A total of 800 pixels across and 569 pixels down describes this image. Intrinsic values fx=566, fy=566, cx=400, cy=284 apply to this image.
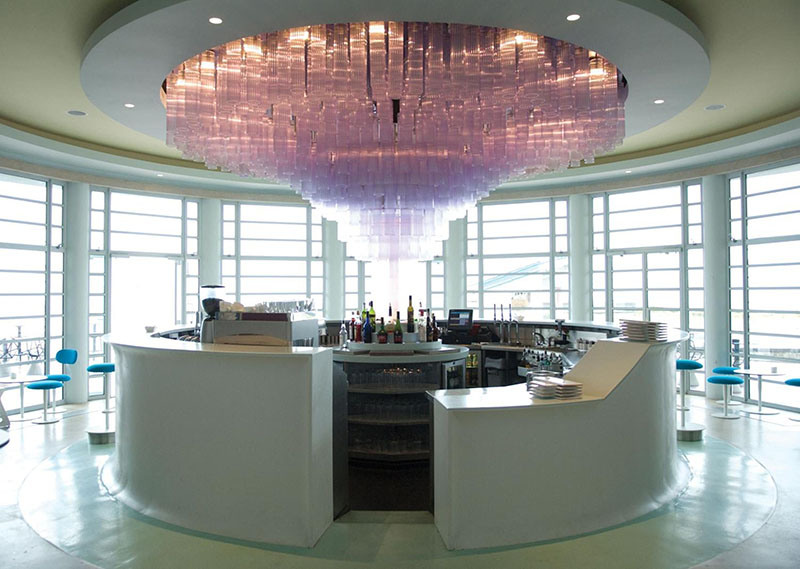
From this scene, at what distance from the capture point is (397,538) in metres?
4.04

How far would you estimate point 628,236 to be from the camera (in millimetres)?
11195

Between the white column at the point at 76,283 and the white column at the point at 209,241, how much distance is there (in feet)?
7.25

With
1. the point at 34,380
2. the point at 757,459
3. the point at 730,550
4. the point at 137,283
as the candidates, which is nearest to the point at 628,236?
the point at 757,459

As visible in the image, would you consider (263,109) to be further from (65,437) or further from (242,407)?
(65,437)

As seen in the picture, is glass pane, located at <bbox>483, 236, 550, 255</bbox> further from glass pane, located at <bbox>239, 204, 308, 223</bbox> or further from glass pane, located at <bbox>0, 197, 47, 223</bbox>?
glass pane, located at <bbox>0, 197, 47, 223</bbox>

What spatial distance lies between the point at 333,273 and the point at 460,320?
15.1 ft

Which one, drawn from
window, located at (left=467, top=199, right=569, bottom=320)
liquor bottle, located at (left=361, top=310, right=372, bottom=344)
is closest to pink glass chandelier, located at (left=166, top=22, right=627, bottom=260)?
liquor bottle, located at (left=361, top=310, right=372, bottom=344)

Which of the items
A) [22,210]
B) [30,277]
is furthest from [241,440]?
[22,210]

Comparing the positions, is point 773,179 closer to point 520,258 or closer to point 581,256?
point 581,256

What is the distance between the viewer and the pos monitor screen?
8641 millimetres

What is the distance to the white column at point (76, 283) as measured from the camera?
32.6 feet

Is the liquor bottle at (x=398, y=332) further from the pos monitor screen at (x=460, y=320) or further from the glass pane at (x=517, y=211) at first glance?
the glass pane at (x=517, y=211)

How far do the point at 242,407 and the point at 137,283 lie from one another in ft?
26.5

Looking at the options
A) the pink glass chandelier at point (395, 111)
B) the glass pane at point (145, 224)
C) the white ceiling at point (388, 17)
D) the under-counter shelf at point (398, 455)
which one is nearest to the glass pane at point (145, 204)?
the glass pane at point (145, 224)
